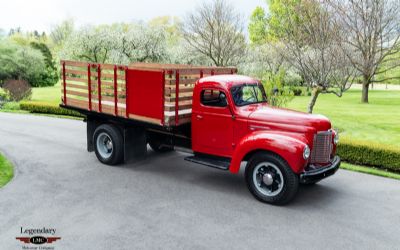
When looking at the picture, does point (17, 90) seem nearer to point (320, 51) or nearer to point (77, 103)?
point (77, 103)

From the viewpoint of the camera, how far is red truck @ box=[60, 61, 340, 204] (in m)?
6.84

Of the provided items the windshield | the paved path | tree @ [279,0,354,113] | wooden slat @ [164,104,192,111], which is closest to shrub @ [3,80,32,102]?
the paved path

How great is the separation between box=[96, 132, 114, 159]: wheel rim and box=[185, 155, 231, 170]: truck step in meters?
2.68

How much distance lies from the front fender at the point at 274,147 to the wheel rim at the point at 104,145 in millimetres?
3810

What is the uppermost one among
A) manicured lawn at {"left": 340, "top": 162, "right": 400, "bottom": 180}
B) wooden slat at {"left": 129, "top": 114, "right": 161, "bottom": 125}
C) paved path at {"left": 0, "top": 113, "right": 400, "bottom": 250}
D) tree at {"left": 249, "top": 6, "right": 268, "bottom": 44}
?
tree at {"left": 249, "top": 6, "right": 268, "bottom": 44}

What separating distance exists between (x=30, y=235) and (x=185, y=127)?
4063mm

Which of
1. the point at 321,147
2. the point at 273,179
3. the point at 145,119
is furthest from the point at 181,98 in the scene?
the point at 321,147

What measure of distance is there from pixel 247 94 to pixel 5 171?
611 cm

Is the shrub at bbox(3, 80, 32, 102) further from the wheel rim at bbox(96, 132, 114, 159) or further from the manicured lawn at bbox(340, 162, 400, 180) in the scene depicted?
the manicured lawn at bbox(340, 162, 400, 180)

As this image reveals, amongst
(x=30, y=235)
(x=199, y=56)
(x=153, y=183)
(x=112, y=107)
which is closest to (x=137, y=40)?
(x=199, y=56)

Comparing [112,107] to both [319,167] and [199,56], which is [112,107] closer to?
[319,167]

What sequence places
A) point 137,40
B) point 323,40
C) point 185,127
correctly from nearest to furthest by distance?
point 185,127
point 323,40
point 137,40

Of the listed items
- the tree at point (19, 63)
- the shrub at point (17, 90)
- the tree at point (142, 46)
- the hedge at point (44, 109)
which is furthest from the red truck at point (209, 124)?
the tree at point (19, 63)

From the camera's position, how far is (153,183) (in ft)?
26.5
